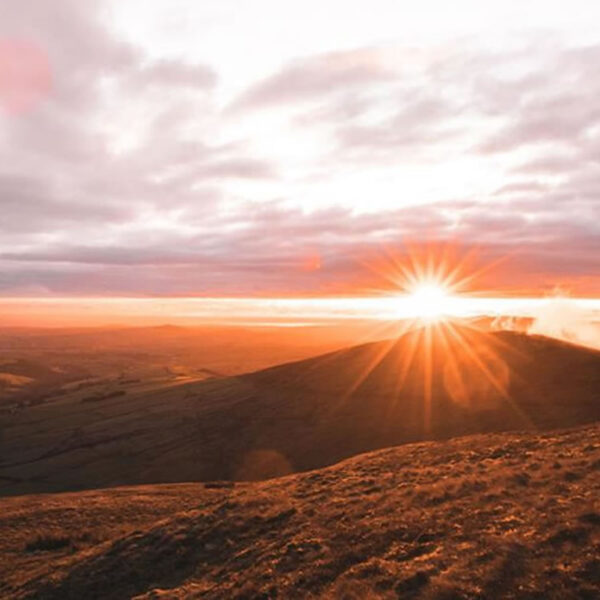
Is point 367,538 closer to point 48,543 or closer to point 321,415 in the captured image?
point 48,543

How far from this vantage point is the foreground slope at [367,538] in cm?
1692

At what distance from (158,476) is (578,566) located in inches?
2645

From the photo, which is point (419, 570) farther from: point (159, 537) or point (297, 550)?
point (159, 537)

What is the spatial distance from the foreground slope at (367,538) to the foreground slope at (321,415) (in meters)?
28.8

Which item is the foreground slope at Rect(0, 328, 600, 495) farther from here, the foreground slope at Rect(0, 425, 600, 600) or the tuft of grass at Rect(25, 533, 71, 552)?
the tuft of grass at Rect(25, 533, 71, 552)

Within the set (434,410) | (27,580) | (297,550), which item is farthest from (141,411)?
(297,550)

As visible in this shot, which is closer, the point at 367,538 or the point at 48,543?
the point at 367,538

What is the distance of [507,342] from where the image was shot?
99.6m

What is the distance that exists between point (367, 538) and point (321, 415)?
61.5m

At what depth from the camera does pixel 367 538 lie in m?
21.8

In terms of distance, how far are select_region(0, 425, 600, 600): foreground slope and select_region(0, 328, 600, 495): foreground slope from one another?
28787 millimetres

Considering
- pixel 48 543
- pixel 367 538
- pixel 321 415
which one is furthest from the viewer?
pixel 321 415

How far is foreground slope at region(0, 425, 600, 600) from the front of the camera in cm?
1692

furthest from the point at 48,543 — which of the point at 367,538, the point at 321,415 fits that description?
the point at 321,415
